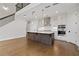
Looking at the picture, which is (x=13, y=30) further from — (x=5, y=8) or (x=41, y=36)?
(x=41, y=36)

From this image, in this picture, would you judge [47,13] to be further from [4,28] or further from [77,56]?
[77,56]

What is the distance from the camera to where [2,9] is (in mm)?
1829

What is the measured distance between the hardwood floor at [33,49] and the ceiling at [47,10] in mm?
523

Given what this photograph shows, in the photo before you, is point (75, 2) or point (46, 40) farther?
point (46, 40)

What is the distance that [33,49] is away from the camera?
1846 mm

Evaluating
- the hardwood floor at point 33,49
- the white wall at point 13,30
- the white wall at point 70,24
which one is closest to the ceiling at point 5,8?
the white wall at point 13,30

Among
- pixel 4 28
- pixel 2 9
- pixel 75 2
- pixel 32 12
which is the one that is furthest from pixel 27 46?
pixel 75 2

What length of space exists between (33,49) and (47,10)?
85 centimetres

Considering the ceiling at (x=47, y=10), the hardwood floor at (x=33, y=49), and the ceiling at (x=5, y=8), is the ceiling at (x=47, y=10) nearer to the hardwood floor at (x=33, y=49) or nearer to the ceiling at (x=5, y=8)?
the ceiling at (x=5, y=8)

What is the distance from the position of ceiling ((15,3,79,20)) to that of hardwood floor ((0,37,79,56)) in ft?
1.72

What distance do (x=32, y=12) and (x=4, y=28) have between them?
0.66m

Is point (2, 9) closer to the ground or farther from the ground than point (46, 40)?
farther from the ground

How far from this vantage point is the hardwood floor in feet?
5.86

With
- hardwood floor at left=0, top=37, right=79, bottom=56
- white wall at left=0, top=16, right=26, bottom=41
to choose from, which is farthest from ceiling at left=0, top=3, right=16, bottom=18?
hardwood floor at left=0, top=37, right=79, bottom=56
